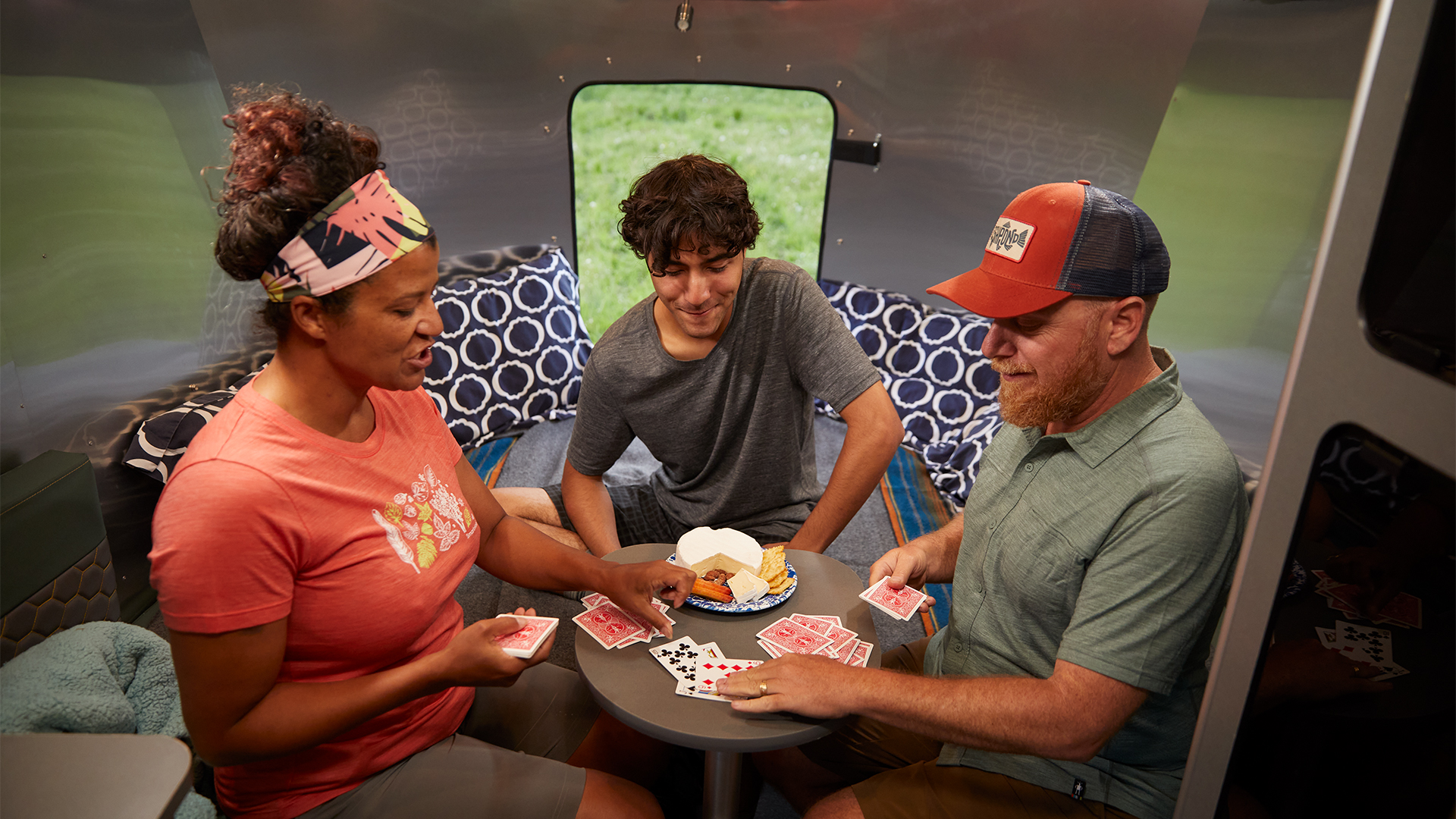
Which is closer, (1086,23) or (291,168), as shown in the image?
(291,168)

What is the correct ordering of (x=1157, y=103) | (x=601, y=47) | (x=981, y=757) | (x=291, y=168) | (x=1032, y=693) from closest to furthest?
(x=291, y=168), (x=1032, y=693), (x=981, y=757), (x=1157, y=103), (x=601, y=47)

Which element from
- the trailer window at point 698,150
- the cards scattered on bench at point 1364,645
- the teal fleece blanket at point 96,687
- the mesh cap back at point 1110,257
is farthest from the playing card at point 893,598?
the trailer window at point 698,150

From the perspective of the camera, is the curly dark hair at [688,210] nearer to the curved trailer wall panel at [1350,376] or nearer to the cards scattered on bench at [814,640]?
the cards scattered on bench at [814,640]

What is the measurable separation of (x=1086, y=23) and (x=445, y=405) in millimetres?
3579

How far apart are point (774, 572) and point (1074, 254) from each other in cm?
99

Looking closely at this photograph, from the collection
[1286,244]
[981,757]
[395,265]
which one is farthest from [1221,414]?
[395,265]

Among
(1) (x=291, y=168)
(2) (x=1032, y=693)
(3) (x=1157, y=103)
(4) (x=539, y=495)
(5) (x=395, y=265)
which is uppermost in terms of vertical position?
(3) (x=1157, y=103)

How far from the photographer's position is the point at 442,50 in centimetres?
451

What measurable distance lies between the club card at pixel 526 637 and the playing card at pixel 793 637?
0.49 m

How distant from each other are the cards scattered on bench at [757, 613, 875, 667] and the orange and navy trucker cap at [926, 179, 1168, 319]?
0.78 m

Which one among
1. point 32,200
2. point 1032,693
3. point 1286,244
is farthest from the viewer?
point 1286,244

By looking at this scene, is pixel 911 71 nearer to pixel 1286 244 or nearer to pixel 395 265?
pixel 1286 244

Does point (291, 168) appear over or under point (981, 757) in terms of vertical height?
over

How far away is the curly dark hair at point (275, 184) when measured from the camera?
1403 millimetres
